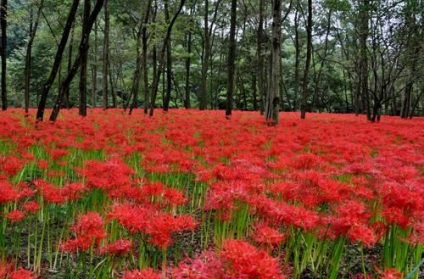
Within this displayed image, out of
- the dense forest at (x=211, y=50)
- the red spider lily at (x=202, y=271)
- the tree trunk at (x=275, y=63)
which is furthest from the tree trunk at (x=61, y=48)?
the red spider lily at (x=202, y=271)

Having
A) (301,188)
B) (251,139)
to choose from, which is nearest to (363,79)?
(251,139)

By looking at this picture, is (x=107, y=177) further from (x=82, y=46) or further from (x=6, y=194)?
(x=82, y=46)

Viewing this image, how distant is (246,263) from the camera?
5.59ft

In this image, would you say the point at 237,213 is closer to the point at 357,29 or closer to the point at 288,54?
the point at 357,29

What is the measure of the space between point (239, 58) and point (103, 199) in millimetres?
36457

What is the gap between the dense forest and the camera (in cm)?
1862

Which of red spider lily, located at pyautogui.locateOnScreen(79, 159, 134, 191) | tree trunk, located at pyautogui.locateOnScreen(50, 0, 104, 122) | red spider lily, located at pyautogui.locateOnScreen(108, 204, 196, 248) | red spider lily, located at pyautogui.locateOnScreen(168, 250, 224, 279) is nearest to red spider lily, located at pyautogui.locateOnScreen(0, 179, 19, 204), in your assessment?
red spider lily, located at pyautogui.locateOnScreen(79, 159, 134, 191)

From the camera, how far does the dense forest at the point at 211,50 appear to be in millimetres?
18625

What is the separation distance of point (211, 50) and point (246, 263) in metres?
40.8

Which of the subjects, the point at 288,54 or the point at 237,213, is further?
the point at 288,54

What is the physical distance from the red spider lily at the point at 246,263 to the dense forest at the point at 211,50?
35.3 feet

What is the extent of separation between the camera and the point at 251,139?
27.5 feet

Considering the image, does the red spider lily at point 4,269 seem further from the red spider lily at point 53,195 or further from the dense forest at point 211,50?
the dense forest at point 211,50

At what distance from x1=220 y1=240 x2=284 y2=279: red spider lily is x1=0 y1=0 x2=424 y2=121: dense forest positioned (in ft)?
35.3
